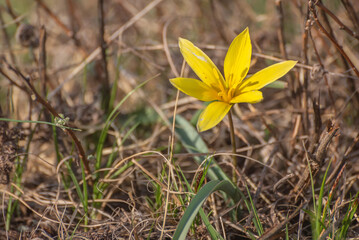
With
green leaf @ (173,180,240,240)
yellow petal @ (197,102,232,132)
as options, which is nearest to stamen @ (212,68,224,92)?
yellow petal @ (197,102,232,132)

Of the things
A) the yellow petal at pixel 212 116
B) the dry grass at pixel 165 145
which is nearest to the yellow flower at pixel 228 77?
the yellow petal at pixel 212 116

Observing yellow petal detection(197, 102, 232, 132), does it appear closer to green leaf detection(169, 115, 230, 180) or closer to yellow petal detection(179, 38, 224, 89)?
yellow petal detection(179, 38, 224, 89)

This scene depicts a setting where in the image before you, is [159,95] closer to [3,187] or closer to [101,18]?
[101,18]

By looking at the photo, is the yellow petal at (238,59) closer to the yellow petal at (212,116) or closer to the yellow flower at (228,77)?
the yellow flower at (228,77)

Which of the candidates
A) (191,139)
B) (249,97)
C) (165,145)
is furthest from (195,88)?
(165,145)

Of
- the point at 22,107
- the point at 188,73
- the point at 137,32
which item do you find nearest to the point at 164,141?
the point at 188,73

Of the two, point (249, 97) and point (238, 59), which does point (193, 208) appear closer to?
point (249, 97)

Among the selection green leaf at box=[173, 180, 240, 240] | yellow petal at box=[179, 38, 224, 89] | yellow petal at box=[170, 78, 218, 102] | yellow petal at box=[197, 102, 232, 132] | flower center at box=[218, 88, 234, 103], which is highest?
yellow petal at box=[179, 38, 224, 89]

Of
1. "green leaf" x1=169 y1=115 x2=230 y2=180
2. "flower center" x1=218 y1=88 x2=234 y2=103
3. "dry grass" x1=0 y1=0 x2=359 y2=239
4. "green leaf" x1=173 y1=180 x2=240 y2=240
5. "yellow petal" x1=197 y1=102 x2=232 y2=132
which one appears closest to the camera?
"green leaf" x1=173 y1=180 x2=240 y2=240
